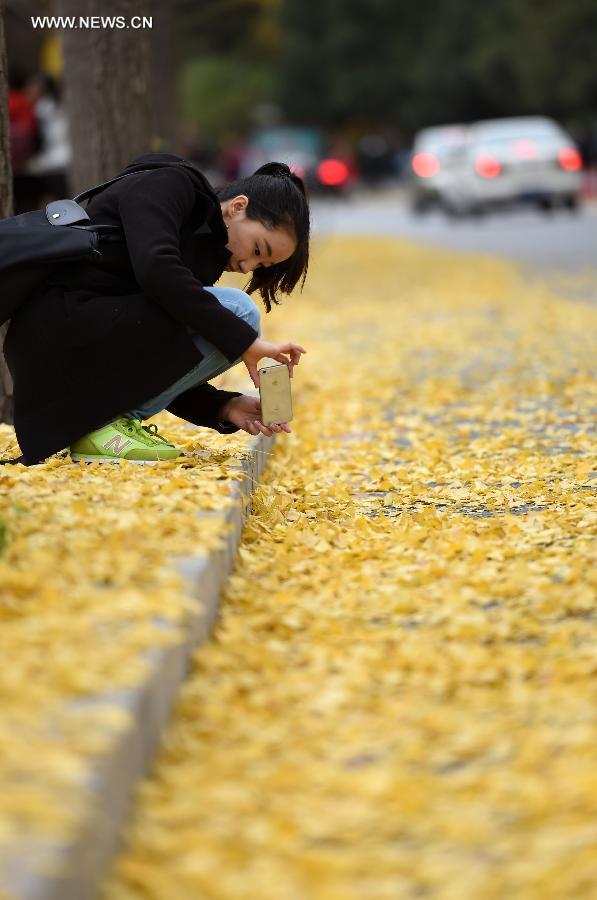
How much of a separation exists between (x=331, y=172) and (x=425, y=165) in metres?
10.8

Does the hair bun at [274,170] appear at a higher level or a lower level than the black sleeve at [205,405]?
higher

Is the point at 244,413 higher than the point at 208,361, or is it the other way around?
the point at 208,361

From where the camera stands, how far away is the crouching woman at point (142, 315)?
4809mm

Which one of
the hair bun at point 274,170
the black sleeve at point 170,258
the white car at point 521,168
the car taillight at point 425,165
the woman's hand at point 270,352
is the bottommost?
the car taillight at point 425,165

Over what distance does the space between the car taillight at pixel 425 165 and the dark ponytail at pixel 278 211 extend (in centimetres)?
2521

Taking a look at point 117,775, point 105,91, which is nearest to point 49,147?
point 105,91

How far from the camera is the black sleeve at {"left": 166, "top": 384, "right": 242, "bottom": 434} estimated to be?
17.6 feet

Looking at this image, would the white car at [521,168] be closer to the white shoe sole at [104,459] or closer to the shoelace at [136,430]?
the shoelace at [136,430]

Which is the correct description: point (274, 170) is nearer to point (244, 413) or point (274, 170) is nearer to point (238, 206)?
point (238, 206)

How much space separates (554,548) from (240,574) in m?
0.96

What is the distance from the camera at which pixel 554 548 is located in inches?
177

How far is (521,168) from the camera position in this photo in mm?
24797

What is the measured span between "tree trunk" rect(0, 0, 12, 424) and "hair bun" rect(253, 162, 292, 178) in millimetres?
1789

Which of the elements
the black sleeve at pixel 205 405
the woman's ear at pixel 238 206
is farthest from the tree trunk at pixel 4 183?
the woman's ear at pixel 238 206
